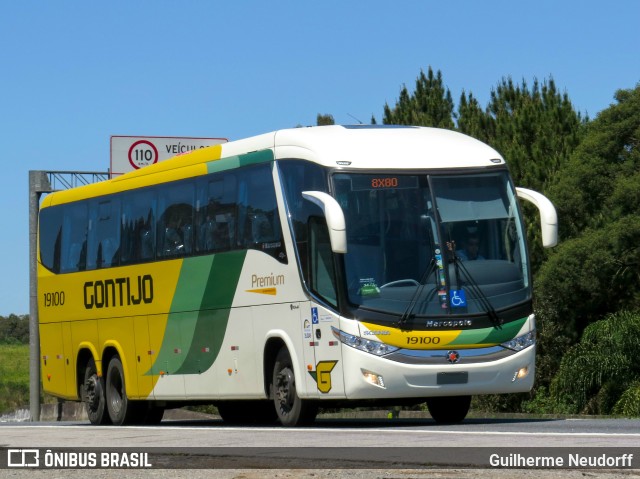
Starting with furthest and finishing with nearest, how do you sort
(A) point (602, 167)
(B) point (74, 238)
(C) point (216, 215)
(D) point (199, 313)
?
(A) point (602, 167)
(B) point (74, 238)
(D) point (199, 313)
(C) point (216, 215)

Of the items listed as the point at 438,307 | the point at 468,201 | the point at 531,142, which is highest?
the point at 531,142

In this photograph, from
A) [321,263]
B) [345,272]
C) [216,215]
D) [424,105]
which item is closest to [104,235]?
[216,215]

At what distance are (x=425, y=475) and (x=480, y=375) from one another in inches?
295

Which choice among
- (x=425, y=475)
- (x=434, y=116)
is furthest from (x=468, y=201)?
(x=434, y=116)

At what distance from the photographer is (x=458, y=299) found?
57.8 ft

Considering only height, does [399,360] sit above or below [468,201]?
below

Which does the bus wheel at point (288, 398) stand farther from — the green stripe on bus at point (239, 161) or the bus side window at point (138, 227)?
the bus side window at point (138, 227)

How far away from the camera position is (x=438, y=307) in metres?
17.5

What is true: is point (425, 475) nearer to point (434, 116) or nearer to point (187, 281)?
point (187, 281)

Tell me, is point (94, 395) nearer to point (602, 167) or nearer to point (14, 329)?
point (602, 167)

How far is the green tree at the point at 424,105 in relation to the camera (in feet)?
228

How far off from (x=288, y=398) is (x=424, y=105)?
176 ft

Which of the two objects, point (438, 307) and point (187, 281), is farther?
point (187, 281)

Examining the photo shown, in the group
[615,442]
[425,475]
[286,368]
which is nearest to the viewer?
[425,475]
